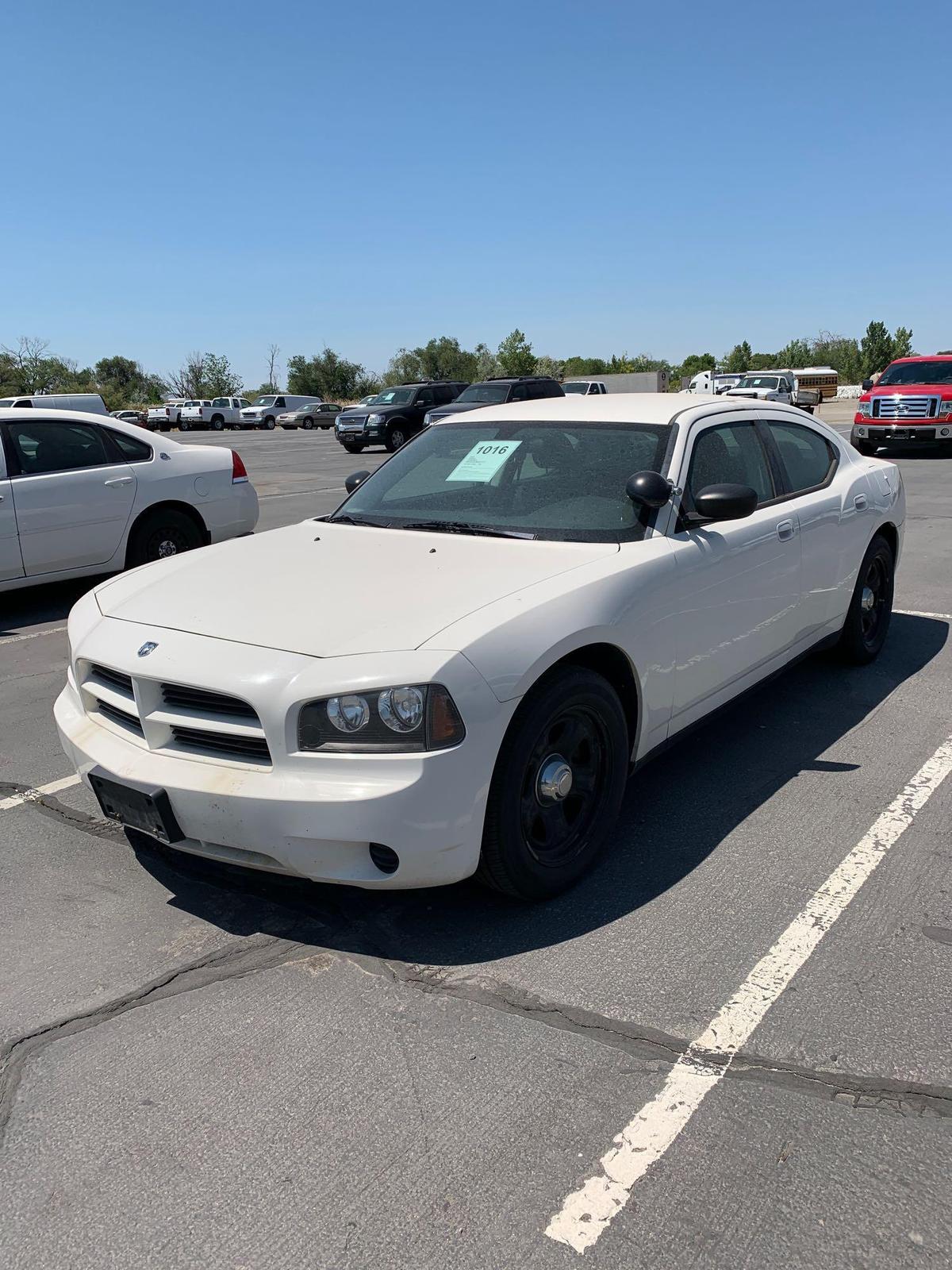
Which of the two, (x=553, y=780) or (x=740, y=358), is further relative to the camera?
(x=740, y=358)

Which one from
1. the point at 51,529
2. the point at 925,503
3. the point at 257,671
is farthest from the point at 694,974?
the point at 925,503

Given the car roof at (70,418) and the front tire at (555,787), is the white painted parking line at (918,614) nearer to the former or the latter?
the front tire at (555,787)

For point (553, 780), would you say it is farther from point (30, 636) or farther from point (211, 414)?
point (211, 414)

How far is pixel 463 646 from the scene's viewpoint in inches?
117

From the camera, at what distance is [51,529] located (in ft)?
26.0

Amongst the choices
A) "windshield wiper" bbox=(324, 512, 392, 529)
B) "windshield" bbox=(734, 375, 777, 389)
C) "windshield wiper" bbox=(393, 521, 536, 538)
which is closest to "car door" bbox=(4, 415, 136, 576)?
"windshield wiper" bbox=(324, 512, 392, 529)

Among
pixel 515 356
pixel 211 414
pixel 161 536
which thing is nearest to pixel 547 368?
pixel 515 356

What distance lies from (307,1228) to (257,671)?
144 cm

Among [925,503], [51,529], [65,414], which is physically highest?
[65,414]

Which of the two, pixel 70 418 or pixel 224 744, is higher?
pixel 70 418

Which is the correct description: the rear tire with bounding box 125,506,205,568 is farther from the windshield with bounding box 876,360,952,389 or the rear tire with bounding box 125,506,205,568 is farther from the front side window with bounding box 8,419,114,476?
the windshield with bounding box 876,360,952,389

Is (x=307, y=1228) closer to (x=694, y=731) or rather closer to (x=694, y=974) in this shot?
(x=694, y=974)

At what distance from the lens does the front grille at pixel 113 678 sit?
11.0 feet

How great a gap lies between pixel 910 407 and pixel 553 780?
19.0 meters
